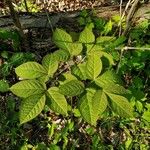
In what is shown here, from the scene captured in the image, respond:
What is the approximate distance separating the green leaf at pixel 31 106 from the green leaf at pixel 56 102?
51 mm

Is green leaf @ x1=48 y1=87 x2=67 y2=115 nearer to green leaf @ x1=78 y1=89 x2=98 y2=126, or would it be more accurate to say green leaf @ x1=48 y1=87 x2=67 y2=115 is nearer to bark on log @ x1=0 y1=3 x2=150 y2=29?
green leaf @ x1=78 y1=89 x2=98 y2=126

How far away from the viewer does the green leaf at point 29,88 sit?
1664 millimetres

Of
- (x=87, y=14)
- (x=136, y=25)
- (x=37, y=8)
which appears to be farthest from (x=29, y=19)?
(x=37, y=8)

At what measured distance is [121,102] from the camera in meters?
1.68

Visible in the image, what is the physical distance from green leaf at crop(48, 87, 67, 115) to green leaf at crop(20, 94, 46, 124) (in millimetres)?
51

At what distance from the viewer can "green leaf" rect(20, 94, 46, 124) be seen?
1656 mm

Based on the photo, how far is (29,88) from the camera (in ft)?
5.47

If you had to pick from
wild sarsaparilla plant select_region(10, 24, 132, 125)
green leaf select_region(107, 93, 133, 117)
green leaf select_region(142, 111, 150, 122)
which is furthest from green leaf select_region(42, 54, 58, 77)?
green leaf select_region(142, 111, 150, 122)

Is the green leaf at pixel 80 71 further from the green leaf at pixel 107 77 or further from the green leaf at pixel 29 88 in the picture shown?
the green leaf at pixel 29 88

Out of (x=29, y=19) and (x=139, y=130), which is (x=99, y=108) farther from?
(x=29, y=19)

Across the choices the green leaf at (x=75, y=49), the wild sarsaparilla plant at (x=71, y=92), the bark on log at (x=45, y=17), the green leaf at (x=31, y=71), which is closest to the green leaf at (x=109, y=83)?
the wild sarsaparilla plant at (x=71, y=92)

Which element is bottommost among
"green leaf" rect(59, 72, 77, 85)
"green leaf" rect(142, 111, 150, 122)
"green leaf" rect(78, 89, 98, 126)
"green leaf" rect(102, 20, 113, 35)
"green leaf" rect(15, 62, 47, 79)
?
"green leaf" rect(142, 111, 150, 122)

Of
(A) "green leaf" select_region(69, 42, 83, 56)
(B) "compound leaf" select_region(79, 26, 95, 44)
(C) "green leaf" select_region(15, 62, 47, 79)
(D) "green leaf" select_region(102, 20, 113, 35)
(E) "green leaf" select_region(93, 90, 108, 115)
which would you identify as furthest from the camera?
(D) "green leaf" select_region(102, 20, 113, 35)

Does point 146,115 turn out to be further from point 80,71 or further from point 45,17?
point 45,17
